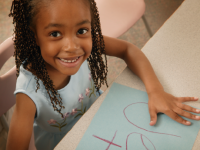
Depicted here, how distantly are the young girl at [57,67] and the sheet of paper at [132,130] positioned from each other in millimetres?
24

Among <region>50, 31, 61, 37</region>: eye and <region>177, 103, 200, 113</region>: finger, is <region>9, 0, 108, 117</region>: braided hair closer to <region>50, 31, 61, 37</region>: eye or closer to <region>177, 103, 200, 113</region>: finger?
<region>50, 31, 61, 37</region>: eye

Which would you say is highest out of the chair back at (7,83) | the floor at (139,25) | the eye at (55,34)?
the eye at (55,34)

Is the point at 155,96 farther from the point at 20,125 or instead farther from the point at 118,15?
the point at 118,15

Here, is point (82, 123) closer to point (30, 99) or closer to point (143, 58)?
point (30, 99)

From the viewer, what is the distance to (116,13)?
103cm

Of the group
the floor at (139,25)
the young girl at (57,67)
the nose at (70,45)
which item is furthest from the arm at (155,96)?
the floor at (139,25)

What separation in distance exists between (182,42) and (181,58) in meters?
0.08

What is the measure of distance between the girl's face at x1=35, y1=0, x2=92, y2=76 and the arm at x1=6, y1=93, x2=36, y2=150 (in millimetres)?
157

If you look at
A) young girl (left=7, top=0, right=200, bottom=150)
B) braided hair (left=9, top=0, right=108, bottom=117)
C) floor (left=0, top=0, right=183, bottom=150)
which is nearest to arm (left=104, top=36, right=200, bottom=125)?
young girl (left=7, top=0, right=200, bottom=150)

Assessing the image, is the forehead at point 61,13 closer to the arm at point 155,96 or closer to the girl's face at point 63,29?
the girl's face at point 63,29

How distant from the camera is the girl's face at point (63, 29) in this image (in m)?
0.43

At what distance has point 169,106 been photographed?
1.71ft

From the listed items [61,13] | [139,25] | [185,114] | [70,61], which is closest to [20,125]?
[70,61]

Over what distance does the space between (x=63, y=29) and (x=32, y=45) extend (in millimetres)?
121
